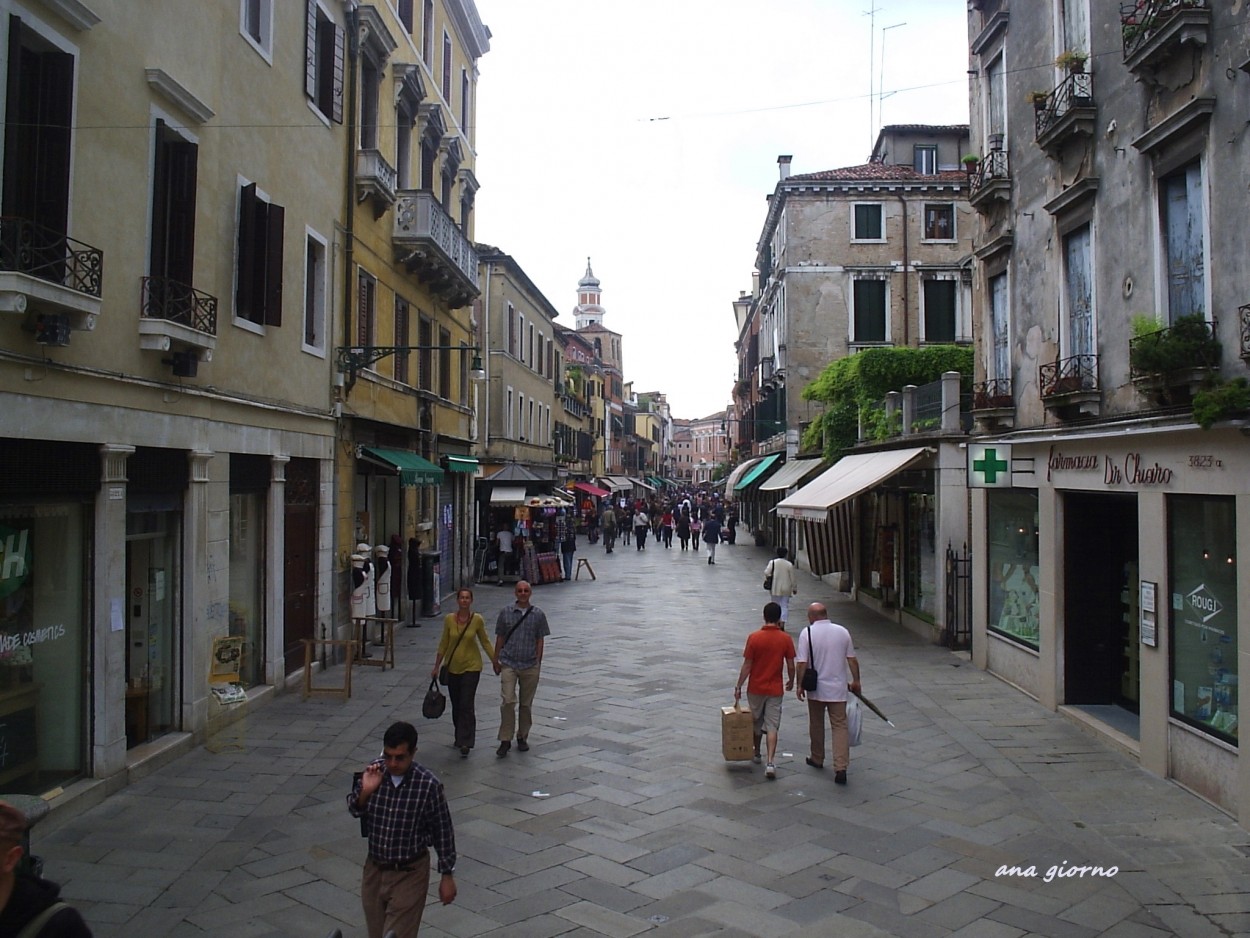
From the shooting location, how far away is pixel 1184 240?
8336 millimetres

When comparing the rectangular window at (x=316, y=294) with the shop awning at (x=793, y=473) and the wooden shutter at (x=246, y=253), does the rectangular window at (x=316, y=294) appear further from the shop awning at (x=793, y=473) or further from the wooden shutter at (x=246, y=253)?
the shop awning at (x=793, y=473)

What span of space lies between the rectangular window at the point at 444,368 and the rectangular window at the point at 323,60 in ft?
25.1

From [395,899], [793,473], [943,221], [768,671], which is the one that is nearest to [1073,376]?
[768,671]

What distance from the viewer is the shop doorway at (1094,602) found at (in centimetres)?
1076

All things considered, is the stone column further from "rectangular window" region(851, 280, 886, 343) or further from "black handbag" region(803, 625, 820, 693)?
"rectangular window" region(851, 280, 886, 343)

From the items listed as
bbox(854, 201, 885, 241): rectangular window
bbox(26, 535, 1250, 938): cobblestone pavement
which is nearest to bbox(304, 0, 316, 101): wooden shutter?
bbox(26, 535, 1250, 938): cobblestone pavement

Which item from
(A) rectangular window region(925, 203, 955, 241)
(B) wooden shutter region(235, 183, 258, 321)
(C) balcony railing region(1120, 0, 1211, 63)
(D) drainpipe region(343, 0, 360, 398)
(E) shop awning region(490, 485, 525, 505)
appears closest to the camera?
(C) balcony railing region(1120, 0, 1211, 63)

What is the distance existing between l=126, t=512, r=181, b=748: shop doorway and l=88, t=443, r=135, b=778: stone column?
0.61 m

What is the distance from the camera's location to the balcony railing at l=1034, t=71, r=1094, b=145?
9.99m

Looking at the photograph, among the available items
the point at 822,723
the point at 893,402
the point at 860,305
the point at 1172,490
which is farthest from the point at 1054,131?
the point at 860,305

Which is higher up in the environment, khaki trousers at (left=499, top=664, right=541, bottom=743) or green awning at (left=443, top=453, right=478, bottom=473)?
green awning at (left=443, top=453, right=478, bottom=473)

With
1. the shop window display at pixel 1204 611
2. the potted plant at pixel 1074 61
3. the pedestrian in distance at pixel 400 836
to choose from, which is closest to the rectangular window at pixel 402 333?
the potted plant at pixel 1074 61

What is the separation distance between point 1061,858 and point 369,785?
4.83 meters

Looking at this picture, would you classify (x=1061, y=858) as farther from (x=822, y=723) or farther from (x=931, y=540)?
(x=931, y=540)
